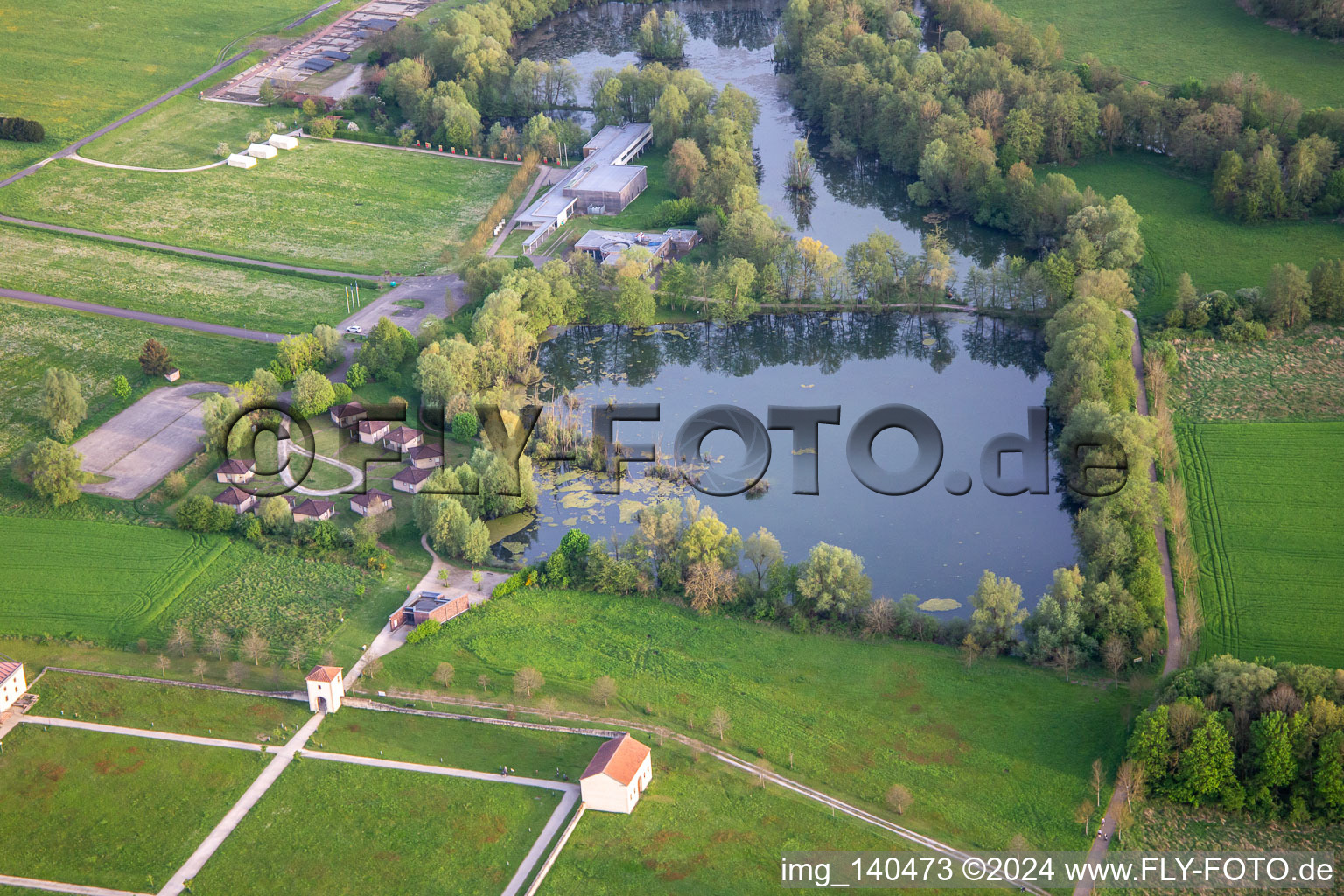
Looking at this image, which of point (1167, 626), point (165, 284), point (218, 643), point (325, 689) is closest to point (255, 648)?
point (218, 643)

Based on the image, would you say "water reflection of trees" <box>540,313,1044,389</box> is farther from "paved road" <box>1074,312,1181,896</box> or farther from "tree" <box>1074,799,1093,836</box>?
"tree" <box>1074,799,1093,836</box>

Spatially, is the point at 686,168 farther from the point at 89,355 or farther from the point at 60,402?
the point at 60,402

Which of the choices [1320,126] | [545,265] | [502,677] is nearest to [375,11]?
[545,265]

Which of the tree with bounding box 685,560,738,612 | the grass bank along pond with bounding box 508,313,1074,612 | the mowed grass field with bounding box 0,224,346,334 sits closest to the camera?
the tree with bounding box 685,560,738,612

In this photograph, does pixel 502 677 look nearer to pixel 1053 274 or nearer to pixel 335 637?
pixel 335 637

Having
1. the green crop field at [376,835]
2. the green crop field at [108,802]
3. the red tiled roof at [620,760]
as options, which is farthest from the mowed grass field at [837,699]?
the green crop field at [108,802]

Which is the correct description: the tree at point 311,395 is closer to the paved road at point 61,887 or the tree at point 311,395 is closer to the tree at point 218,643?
the tree at point 218,643

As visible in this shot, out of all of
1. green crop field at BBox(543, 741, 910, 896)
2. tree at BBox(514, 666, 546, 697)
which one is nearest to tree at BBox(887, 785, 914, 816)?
green crop field at BBox(543, 741, 910, 896)
